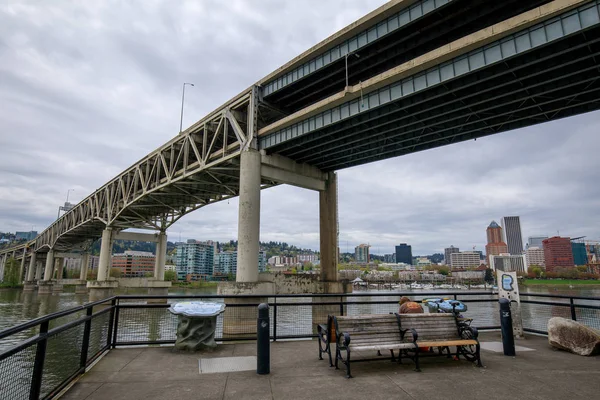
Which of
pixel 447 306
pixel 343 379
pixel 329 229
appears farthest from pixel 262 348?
pixel 329 229

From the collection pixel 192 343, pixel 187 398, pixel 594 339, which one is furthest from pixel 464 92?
pixel 187 398

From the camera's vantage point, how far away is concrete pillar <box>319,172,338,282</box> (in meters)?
37.1

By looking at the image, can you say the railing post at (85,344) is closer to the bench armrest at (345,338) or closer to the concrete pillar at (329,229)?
the bench armrest at (345,338)

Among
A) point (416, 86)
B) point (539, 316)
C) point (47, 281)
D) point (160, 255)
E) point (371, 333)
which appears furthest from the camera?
point (47, 281)

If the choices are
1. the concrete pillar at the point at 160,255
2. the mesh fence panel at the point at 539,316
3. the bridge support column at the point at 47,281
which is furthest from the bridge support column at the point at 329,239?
the bridge support column at the point at 47,281

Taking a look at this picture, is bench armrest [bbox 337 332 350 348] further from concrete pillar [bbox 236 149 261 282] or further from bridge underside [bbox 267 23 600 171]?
concrete pillar [bbox 236 149 261 282]

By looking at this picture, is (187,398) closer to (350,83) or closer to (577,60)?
(577,60)

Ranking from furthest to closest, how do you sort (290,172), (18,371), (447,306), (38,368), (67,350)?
(290,172)
(447,306)
(67,350)
(18,371)
(38,368)

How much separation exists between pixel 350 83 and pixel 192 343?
24.7m

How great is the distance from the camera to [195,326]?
26.4ft

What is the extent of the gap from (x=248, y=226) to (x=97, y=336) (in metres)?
20.5

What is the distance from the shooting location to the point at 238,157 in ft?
104

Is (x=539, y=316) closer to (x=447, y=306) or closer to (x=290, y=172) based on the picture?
(x=290, y=172)

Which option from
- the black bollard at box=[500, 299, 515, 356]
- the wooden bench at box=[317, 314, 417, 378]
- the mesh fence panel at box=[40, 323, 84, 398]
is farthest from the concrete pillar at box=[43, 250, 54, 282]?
the black bollard at box=[500, 299, 515, 356]
